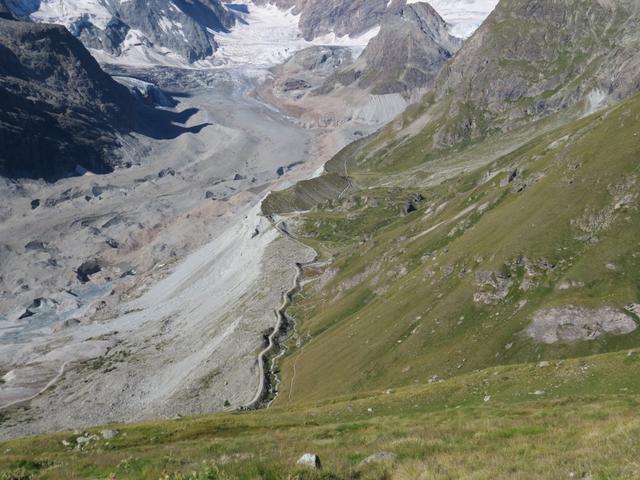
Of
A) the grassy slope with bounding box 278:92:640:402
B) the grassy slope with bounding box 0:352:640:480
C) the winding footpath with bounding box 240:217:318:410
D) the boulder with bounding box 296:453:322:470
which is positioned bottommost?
the winding footpath with bounding box 240:217:318:410

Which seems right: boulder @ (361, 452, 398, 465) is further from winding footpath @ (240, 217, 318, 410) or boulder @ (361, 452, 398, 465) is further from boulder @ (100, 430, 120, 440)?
winding footpath @ (240, 217, 318, 410)

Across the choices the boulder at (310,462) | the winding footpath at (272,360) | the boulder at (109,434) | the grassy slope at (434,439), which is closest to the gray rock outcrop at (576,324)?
the grassy slope at (434,439)

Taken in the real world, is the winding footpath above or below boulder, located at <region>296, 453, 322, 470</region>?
below

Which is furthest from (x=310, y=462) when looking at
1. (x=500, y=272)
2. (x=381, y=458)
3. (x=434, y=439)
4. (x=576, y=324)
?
(x=500, y=272)

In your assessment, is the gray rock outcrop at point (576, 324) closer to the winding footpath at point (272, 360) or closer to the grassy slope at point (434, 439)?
the grassy slope at point (434, 439)

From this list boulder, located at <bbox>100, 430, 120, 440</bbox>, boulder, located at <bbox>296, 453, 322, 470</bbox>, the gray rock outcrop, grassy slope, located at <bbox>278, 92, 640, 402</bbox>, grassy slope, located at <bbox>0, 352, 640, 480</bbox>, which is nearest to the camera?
grassy slope, located at <bbox>0, 352, 640, 480</bbox>

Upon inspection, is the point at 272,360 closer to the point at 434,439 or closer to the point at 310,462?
the point at 434,439

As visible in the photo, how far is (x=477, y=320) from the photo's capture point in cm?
8231

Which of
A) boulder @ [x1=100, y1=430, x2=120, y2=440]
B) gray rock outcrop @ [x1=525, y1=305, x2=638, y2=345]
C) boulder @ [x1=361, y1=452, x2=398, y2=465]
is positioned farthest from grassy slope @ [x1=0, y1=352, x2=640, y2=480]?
gray rock outcrop @ [x1=525, y1=305, x2=638, y2=345]

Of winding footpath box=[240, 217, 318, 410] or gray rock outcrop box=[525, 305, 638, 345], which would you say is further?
winding footpath box=[240, 217, 318, 410]

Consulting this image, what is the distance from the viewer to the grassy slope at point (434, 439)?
2009 centimetres

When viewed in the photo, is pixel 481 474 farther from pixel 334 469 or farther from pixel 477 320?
pixel 477 320

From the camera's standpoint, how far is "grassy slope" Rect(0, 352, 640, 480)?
20.1 metres

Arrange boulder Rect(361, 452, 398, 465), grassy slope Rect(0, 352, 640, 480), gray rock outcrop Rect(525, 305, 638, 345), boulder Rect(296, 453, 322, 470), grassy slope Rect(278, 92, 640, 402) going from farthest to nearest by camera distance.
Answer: grassy slope Rect(278, 92, 640, 402) → gray rock outcrop Rect(525, 305, 638, 345) → boulder Rect(361, 452, 398, 465) → boulder Rect(296, 453, 322, 470) → grassy slope Rect(0, 352, 640, 480)
